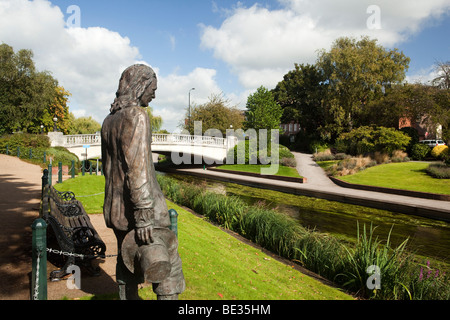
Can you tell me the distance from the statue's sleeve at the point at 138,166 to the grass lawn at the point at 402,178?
18.9 m

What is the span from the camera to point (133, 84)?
3.29m

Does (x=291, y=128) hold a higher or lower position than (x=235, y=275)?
higher

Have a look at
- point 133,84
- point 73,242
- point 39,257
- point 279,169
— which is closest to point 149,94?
point 133,84

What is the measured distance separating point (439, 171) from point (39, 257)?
23222 millimetres

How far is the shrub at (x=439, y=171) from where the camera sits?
1930 centimetres

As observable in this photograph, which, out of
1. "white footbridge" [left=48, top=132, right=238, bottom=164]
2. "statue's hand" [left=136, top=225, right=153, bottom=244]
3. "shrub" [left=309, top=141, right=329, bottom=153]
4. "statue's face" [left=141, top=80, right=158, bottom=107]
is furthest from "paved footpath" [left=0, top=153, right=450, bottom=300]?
"shrub" [left=309, top=141, right=329, bottom=153]

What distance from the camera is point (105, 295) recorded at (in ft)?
14.7

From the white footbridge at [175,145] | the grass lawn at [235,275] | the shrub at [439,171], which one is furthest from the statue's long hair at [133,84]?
the white footbridge at [175,145]

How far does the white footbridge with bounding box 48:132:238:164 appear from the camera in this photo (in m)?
28.4

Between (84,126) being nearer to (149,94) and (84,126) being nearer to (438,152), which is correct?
(438,152)
